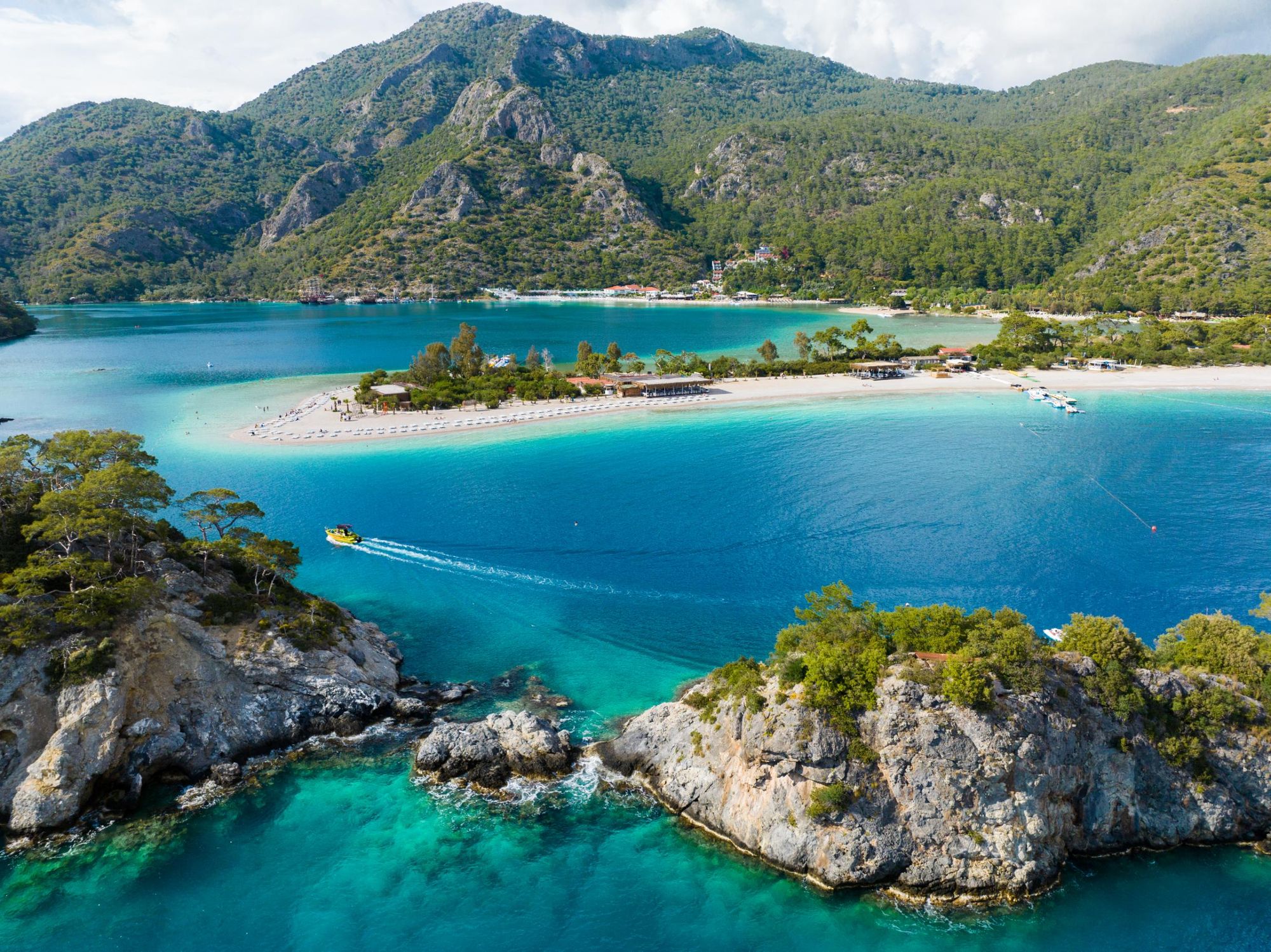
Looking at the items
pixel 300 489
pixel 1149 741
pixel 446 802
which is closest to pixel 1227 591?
pixel 1149 741

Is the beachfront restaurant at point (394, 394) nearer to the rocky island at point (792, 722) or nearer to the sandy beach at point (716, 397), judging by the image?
the sandy beach at point (716, 397)

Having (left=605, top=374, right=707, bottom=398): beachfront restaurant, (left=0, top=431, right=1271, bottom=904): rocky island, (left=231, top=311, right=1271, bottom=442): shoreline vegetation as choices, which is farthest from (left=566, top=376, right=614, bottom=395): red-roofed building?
(left=0, top=431, right=1271, bottom=904): rocky island

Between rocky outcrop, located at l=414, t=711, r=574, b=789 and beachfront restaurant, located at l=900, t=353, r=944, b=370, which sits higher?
beachfront restaurant, located at l=900, t=353, r=944, b=370

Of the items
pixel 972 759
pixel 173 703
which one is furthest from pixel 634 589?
pixel 173 703

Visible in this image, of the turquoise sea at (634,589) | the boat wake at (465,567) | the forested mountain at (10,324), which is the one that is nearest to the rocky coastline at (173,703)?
the turquoise sea at (634,589)

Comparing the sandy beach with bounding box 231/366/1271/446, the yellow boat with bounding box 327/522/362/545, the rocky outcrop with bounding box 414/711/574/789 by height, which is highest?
the sandy beach with bounding box 231/366/1271/446

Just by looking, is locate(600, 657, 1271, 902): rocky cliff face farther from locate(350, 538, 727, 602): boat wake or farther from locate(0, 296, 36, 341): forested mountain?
locate(0, 296, 36, 341): forested mountain
